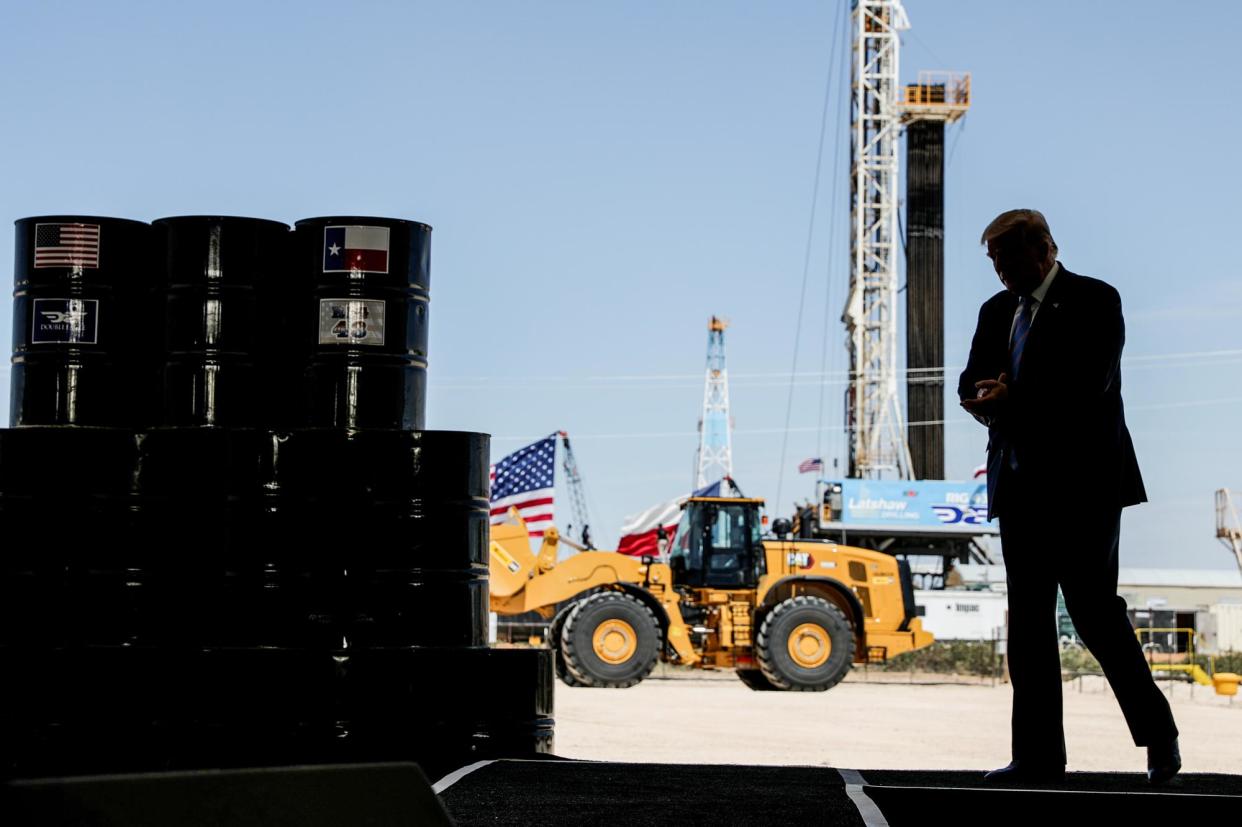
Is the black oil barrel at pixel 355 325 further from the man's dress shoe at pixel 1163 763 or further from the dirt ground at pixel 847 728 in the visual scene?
the dirt ground at pixel 847 728

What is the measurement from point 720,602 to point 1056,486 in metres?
20.6

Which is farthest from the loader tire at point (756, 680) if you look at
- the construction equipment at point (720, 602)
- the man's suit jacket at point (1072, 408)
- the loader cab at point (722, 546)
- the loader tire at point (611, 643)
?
the man's suit jacket at point (1072, 408)

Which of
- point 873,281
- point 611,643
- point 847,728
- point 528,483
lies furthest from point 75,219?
point 873,281

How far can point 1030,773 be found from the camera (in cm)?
453

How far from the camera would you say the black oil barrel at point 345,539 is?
18.7 feet

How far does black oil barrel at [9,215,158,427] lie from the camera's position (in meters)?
6.00

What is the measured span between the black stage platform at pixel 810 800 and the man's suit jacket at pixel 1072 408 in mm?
741

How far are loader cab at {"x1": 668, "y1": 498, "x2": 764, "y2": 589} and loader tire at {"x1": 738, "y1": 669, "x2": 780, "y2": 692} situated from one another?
140 cm

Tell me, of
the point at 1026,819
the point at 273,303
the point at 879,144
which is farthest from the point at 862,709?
the point at 879,144

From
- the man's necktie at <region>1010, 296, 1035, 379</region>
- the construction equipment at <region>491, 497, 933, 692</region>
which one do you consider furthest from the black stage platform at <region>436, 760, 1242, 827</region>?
the construction equipment at <region>491, 497, 933, 692</region>

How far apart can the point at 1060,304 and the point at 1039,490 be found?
0.48 m

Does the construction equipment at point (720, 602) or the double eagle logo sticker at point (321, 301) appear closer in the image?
the double eagle logo sticker at point (321, 301)

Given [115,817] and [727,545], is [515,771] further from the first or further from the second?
[727,545]

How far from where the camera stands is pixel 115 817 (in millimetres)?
2031
